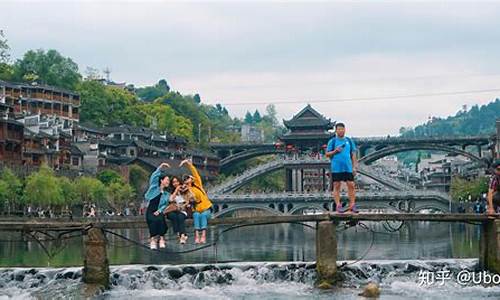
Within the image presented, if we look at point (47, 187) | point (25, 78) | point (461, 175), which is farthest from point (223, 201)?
point (461, 175)

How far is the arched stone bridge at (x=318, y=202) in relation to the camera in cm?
9319

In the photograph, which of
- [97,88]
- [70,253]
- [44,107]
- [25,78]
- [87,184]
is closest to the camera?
[70,253]

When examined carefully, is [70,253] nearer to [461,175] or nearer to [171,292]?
[171,292]

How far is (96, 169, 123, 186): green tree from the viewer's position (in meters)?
98.1

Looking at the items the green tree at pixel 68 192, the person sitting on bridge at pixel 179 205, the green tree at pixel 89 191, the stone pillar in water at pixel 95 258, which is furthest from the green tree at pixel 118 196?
the person sitting on bridge at pixel 179 205

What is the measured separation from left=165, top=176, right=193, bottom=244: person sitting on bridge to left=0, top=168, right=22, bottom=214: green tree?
54.0 metres

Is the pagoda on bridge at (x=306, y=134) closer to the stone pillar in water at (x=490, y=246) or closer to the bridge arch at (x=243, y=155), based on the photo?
the bridge arch at (x=243, y=155)

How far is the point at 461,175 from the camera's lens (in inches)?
5768

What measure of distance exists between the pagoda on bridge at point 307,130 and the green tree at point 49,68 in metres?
34.3

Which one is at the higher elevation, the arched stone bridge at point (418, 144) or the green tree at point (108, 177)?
the arched stone bridge at point (418, 144)

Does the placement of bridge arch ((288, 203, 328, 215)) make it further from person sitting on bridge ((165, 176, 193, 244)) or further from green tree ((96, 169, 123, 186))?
person sitting on bridge ((165, 176, 193, 244))

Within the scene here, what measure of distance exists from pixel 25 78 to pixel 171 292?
107 m

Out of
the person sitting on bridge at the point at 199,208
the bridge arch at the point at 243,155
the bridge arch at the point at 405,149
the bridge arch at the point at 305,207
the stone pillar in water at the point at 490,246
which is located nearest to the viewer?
the person sitting on bridge at the point at 199,208

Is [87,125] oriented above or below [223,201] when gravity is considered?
above
